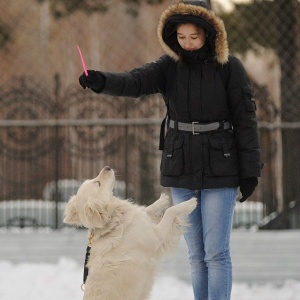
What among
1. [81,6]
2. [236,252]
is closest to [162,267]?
[236,252]

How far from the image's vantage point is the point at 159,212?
5.73 meters

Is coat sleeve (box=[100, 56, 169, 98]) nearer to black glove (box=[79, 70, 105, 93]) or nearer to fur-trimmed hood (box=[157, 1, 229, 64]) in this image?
black glove (box=[79, 70, 105, 93])

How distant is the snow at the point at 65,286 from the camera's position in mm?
7836

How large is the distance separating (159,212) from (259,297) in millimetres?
2610

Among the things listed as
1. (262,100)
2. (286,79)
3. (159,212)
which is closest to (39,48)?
(286,79)

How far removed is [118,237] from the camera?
527 cm

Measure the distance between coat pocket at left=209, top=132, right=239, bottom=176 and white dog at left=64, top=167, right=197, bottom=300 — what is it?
0.26m

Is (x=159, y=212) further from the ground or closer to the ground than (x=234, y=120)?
closer to the ground

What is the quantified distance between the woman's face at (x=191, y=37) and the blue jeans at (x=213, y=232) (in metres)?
0.87

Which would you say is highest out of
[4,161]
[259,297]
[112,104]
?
[112,104]

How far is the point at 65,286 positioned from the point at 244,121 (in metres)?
3.30

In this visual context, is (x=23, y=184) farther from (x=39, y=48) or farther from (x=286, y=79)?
(x=39, y=48)

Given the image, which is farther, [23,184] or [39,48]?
[39,48]

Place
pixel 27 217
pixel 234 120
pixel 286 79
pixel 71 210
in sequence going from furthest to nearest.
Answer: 1. pixel 286 79
2. pixel 27 217
3. pixel 234 120
4. pixel 71 210
